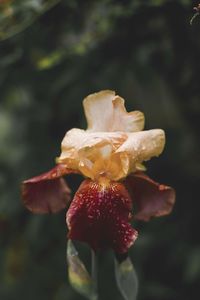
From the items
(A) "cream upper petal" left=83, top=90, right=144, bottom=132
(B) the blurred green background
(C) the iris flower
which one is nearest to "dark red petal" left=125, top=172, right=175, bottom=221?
(C) the iris flower

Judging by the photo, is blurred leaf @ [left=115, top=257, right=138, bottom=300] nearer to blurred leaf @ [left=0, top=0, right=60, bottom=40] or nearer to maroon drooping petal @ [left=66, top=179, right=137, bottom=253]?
maroon drooping petal @ [left=66, top=179, right=137, bottom=253]

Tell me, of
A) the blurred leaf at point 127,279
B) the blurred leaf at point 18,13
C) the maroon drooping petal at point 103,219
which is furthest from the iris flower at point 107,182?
the blurred leaf at point 18,13

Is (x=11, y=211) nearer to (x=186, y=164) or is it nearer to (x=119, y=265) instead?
(x=186, y=164)

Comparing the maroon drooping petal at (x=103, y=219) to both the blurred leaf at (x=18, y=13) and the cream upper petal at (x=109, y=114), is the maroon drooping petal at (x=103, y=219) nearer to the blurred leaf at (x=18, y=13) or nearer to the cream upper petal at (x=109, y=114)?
the cream upper petal at (x=109, y=114)

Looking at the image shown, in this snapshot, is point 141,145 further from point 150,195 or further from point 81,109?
point 81,109

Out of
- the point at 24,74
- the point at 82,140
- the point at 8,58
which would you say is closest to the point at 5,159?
the point at 24,74

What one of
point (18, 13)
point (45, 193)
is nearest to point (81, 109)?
point (18, 13)
